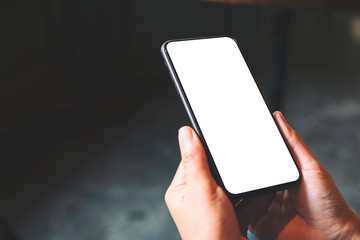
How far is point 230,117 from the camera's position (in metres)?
0.50

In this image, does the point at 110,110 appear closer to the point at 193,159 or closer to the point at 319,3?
the point at 319,3

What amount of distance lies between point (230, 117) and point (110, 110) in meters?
1.16

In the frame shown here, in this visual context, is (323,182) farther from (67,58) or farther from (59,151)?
(67,58)

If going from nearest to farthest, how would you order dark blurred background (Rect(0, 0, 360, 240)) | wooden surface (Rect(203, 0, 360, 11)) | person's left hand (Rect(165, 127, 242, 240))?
person's left hand (Rect(165, 127, 242, 240)) → wooden surface (Rect(203, 0, 360, 11)) → dark blurred background (Rect(0, 0, 360, 240))

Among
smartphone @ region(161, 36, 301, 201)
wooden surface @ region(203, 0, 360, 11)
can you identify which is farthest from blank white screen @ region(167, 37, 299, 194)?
wooden surface @ region(203, 0, 360, 11)

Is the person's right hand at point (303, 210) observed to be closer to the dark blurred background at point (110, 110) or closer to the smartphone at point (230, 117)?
the smartphone at point (230, 117)

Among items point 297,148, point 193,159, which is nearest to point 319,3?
point 297,148

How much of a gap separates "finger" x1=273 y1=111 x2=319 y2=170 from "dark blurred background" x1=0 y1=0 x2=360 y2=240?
31cm

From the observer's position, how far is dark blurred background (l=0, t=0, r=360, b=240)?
103 cm

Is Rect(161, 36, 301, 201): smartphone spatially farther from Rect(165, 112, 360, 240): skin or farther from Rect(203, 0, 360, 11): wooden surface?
Rect(203, 0, 360, 11): wooden surface

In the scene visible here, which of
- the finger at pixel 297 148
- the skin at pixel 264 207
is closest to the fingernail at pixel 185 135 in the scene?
the skin at pixel 264 207

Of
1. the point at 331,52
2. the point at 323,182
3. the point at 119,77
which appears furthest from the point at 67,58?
the point at 331,52

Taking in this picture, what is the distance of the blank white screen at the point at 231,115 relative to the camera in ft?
1.52

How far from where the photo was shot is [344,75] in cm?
221
